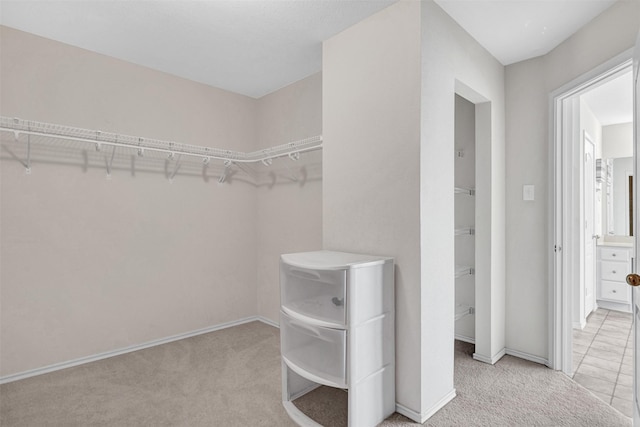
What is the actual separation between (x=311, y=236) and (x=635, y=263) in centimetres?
224

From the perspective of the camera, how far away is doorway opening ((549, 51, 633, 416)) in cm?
242

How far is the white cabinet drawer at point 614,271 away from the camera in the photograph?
3951mm

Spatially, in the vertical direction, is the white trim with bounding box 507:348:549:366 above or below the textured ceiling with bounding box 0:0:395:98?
below

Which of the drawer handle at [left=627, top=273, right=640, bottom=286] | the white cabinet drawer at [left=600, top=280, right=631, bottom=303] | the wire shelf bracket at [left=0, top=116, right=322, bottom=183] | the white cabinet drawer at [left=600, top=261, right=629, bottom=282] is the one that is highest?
the wire shelf bracket at [left=0, top=116, right=322, bottom=183]

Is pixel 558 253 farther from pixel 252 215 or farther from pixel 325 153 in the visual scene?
pixel 252 215

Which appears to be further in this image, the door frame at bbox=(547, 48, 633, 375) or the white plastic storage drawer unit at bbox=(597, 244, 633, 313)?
the white plastic storage drawer unit at bbox=(597, 244, 633, 313)

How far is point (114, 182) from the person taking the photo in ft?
9.29

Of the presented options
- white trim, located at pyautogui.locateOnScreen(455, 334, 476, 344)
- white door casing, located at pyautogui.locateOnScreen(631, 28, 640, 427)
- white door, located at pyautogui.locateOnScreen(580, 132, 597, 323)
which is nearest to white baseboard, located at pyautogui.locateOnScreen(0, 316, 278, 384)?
white trim, located at pyautogui.locateOnScreen(455, 334, 476, 344)

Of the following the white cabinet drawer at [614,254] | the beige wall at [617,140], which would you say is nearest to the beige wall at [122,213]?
the white cabinet drawer at [614,254]

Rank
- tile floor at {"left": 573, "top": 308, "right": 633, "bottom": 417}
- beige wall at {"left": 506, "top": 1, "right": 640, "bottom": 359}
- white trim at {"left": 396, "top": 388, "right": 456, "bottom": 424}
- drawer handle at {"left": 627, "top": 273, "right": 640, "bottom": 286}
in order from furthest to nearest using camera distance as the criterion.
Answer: beige wall at {"left": 506, "top": 1, "right": 640, "bottom": 359} → tile floor at {"left": 573, "top": 308, "right": 633, "bottom": 417} → white trim at {"left": 396, "top": 388, "right": 456, "bottom": 424} → drawer handle at {"left": 627, "top": 273, "right": 640, "bottom": 286}

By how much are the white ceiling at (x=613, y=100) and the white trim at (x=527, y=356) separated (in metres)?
2.20

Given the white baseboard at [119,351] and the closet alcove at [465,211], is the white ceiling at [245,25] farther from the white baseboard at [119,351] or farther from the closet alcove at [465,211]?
the white baseboard at [119,351]

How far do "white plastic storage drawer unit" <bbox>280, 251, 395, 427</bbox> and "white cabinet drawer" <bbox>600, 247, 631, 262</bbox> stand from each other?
11.8 feet

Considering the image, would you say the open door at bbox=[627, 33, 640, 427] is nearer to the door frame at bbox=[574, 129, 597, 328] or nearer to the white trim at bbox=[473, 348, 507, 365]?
the white trim at bbox=[473, 348, 507, 365]
